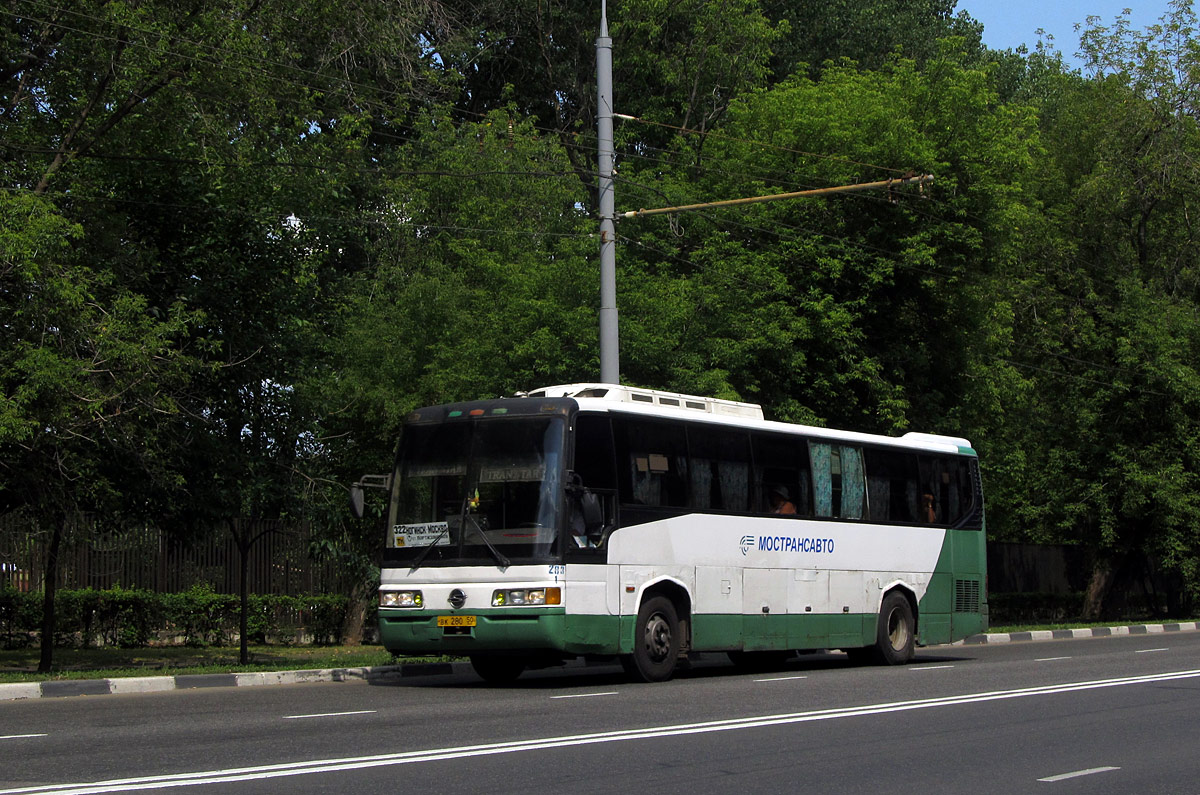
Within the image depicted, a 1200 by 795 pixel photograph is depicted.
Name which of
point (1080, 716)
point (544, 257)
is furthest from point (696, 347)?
point (1080, 716)

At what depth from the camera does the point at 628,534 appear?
15.6m

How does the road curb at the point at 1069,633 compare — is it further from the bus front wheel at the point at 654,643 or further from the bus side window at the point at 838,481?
the bus front wheel at the point at 654,643

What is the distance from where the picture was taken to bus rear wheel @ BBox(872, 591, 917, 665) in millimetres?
19484

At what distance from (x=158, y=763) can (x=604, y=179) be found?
12.4m

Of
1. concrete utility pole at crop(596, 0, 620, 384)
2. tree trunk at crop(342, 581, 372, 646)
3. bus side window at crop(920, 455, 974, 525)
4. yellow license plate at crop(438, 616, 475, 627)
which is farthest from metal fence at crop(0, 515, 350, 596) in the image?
bus side window at crop(920, 455, 974, 525)

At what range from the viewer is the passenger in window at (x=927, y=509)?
20.4 meters

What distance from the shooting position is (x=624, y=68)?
138 ft

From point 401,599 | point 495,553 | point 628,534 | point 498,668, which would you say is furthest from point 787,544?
point 401,599

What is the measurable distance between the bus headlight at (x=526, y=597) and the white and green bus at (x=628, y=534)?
1 centimetres

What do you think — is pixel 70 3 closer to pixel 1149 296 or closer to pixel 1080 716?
pixel 1080 716

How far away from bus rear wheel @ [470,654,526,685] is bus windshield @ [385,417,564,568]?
6.16 feet

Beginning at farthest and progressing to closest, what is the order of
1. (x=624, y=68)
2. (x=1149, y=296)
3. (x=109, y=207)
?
1. (x=624, y=68)
2. (x=1149, y=296)
3. (x=109, y=207)

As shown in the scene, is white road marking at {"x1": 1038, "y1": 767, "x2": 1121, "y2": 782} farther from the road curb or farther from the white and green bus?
the road curb

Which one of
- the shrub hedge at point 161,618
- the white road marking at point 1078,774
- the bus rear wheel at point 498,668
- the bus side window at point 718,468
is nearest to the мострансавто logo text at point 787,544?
the bus side window at point 718,468
